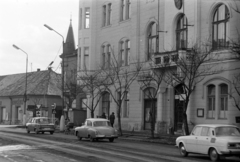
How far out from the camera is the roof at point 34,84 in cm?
7325

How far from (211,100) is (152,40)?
31.4 feet

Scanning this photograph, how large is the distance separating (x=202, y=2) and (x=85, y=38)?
1909 centimetres

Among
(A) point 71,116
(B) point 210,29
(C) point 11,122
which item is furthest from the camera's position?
(C) point 11,122

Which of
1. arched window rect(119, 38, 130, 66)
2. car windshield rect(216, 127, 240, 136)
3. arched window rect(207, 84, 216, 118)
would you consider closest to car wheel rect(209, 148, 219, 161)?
car windshield rect(216, 127, 240, 136)

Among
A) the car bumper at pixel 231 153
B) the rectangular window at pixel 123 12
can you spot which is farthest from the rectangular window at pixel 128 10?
the car bumper at pixel 231 153

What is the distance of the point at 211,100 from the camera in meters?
33.2

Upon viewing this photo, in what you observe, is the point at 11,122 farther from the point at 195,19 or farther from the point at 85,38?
the point at 195,19

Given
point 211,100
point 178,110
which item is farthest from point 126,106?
point 211,100

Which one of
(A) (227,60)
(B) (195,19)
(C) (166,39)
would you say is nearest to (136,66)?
(C) (166,39)

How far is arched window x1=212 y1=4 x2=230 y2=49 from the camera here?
103ft

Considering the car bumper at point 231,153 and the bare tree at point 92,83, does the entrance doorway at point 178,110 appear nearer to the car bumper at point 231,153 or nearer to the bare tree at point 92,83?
the bare tree at point 92,83

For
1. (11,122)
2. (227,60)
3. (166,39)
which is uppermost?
(166,39)

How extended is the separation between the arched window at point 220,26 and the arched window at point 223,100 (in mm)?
2876

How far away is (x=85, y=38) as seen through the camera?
49969 millimetres
